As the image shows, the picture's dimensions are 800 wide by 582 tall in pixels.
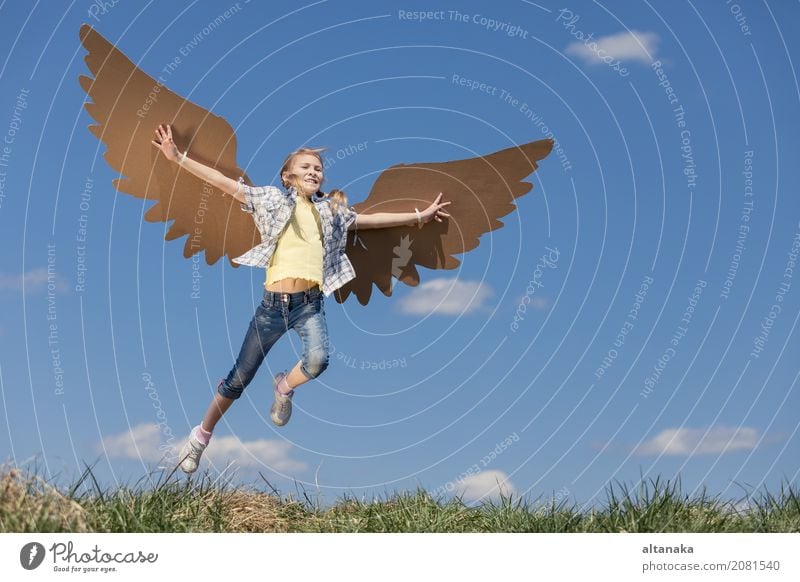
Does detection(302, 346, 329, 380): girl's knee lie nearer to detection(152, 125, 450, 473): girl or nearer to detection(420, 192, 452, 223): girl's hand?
detection(152, 125, 450, 473): girl

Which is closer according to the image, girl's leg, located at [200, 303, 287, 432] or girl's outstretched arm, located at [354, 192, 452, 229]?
girl's leg, located at [200, 303, 287, 432]

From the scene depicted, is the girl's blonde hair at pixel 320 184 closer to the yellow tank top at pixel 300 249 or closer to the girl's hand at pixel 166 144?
the yellow tank top at pixel 300 249

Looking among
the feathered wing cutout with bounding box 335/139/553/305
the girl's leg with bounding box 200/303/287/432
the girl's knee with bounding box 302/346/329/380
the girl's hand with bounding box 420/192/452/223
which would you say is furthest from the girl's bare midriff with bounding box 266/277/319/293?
the girl's hand with bounding box 420/192/452/223

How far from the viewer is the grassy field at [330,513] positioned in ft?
19.7

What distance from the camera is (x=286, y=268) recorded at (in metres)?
7.89

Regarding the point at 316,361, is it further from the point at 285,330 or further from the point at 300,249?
the point at 300,249

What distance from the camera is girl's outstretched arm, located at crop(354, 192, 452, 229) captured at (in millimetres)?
8430

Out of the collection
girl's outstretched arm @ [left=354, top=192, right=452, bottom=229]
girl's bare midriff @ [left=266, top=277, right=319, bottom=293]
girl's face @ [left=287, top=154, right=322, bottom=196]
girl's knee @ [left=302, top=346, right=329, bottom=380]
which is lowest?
girl's knee @ [left=302, top=346, right=329, bottom=380]

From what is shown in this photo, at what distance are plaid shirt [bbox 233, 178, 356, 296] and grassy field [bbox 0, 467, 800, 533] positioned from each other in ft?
6.63

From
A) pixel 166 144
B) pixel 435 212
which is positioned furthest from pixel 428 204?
pixel 166 144

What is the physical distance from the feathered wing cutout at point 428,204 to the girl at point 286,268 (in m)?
0.65

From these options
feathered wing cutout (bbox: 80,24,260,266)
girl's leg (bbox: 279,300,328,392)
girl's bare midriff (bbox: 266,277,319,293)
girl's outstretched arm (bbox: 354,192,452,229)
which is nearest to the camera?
girl's leg (bbox: 279,300,328,392)

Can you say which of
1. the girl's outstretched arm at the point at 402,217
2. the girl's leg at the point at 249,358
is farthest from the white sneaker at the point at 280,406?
the girl's outstretched arm at the point at 402,217
